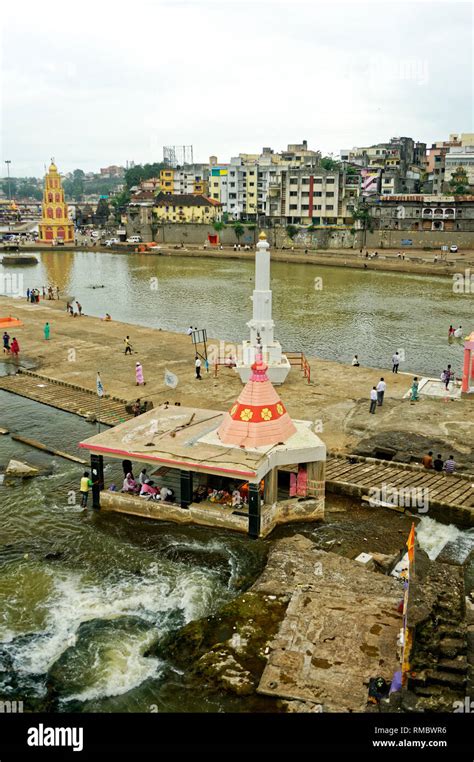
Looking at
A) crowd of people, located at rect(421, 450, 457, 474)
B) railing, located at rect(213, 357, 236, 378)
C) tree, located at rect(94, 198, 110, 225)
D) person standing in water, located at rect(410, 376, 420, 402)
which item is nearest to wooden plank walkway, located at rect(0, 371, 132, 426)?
railing, located at rect(213, 357, 236, 378)

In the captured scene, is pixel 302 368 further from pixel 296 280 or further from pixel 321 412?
pixel 296 280

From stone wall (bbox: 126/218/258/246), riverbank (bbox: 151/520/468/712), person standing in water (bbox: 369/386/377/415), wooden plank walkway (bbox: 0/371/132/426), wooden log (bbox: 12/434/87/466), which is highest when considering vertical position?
stone wall (bbox: 126/218/258/246)

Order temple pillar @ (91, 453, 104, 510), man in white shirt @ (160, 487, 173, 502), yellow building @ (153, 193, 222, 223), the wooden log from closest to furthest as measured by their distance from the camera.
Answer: man in white shirt @ (160, 487, 173, 502), temple pillar @ (91, 453, 104, 510), the wooden log, yellow building @ (153, 193, 222, 223)

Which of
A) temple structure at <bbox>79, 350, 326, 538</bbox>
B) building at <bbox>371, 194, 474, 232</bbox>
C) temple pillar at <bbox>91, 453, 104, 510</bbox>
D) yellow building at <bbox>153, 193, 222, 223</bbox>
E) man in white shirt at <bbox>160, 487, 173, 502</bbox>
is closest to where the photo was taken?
temple structure at <bbox>79, 350, 326, 538</bbox>

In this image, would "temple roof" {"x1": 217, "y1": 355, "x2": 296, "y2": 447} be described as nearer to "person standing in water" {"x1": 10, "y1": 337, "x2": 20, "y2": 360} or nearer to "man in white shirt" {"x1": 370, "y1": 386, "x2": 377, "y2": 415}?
"man in white shirt" {"x1": 370, "y1": 386, "x2": 377, "y2": 415}

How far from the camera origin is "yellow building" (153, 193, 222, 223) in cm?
12194

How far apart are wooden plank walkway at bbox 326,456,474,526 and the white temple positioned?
8.40 metres

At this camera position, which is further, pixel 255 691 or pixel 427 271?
pixel 427 271

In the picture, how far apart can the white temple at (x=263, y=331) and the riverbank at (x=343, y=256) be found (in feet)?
182

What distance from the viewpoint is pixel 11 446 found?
22062 millimetres

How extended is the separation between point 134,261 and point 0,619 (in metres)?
89.0

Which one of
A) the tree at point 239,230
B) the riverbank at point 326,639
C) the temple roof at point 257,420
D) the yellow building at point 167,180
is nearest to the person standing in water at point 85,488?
the temple roof at point 257,420

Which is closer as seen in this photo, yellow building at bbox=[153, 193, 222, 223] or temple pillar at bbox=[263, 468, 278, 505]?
temple pillar at bbox=[263, 468, 278, 505]

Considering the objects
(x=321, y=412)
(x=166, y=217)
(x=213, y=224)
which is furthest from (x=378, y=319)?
(x=166, y=217)
